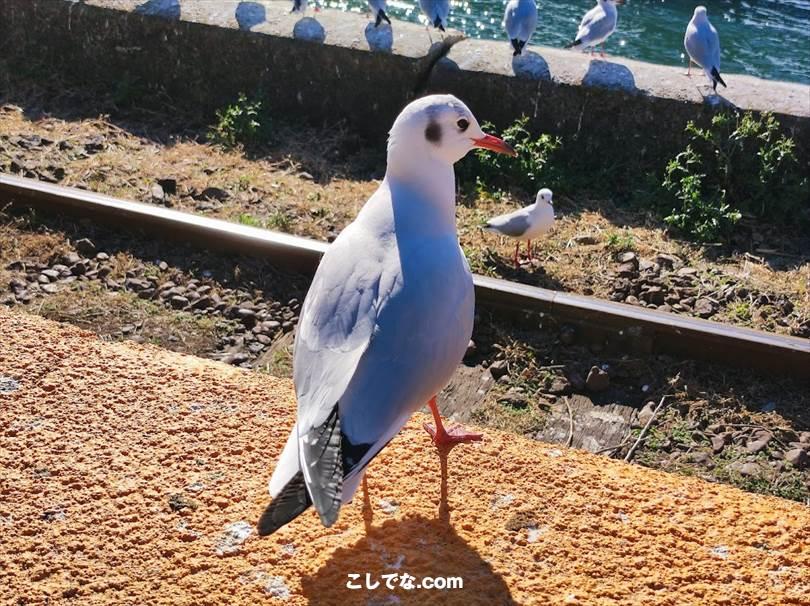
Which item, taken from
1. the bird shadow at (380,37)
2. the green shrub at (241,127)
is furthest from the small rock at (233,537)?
the bird shadow at (380,37)

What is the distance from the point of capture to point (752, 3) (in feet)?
44.3

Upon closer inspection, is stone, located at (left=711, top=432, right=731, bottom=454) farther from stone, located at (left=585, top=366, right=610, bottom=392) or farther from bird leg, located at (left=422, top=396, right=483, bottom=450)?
bird leg, located at (left=422, top=396, right=483, bottom=450)

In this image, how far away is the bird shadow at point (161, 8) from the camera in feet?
25.9

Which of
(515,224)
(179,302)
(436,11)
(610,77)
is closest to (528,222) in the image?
(515,224)

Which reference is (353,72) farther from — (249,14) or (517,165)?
(517,165)

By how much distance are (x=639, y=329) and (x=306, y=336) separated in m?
2.06

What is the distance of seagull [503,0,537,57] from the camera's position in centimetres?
756

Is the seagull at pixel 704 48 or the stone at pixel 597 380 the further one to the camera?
the seagull at pixel 704 48

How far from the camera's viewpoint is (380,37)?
7578 mm

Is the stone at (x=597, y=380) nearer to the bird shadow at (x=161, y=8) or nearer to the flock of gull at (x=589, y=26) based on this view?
the flock of gull at (x=589, y=26)

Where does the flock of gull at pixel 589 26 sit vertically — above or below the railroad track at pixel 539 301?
above

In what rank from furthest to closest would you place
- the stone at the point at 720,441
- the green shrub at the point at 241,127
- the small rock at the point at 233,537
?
1. the green shrub at the point at 241,127
2. the stone at the point at 720,441
3. the small rock at the point at 233,537

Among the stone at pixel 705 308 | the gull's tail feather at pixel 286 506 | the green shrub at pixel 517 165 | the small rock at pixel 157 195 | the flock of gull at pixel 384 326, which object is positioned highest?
the flock of gull at pixel 384 326

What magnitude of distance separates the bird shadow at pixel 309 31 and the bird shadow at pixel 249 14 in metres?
0.35
